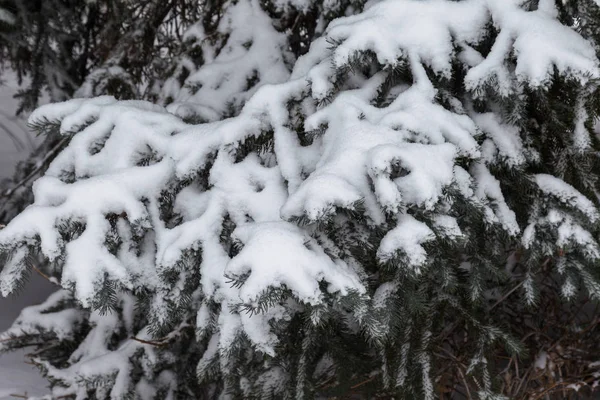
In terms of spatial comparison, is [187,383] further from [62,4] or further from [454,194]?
[62,4]

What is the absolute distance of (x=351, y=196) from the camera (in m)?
1.57

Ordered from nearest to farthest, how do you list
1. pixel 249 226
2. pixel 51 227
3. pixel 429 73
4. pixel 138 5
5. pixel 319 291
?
pixel 319 291, pixel 249 226, pixel 51 227, pixel 429 73, pixel 138 5

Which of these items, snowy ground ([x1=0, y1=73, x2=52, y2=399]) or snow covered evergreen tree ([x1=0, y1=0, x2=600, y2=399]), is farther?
snowy ground ([x1=0, y1=73, x2=52, y2=399])

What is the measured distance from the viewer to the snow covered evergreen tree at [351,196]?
166 centimetres

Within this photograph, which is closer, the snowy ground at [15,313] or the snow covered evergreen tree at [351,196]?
the snow covered evergreen tree at [351,196]

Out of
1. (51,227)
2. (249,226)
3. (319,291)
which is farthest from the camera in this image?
(51,227)

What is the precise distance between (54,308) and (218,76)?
5.15ft

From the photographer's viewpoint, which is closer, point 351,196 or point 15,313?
point 351,196

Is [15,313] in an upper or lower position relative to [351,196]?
lower

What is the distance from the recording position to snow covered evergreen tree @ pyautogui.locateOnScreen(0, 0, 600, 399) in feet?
5.43

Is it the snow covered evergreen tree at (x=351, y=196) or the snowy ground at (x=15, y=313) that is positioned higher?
the snow covered evergreen tree at (x=351, y=196)

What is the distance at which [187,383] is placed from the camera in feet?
9.63

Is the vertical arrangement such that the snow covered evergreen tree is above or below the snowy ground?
above

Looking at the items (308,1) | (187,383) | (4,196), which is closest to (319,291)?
(187,383)
